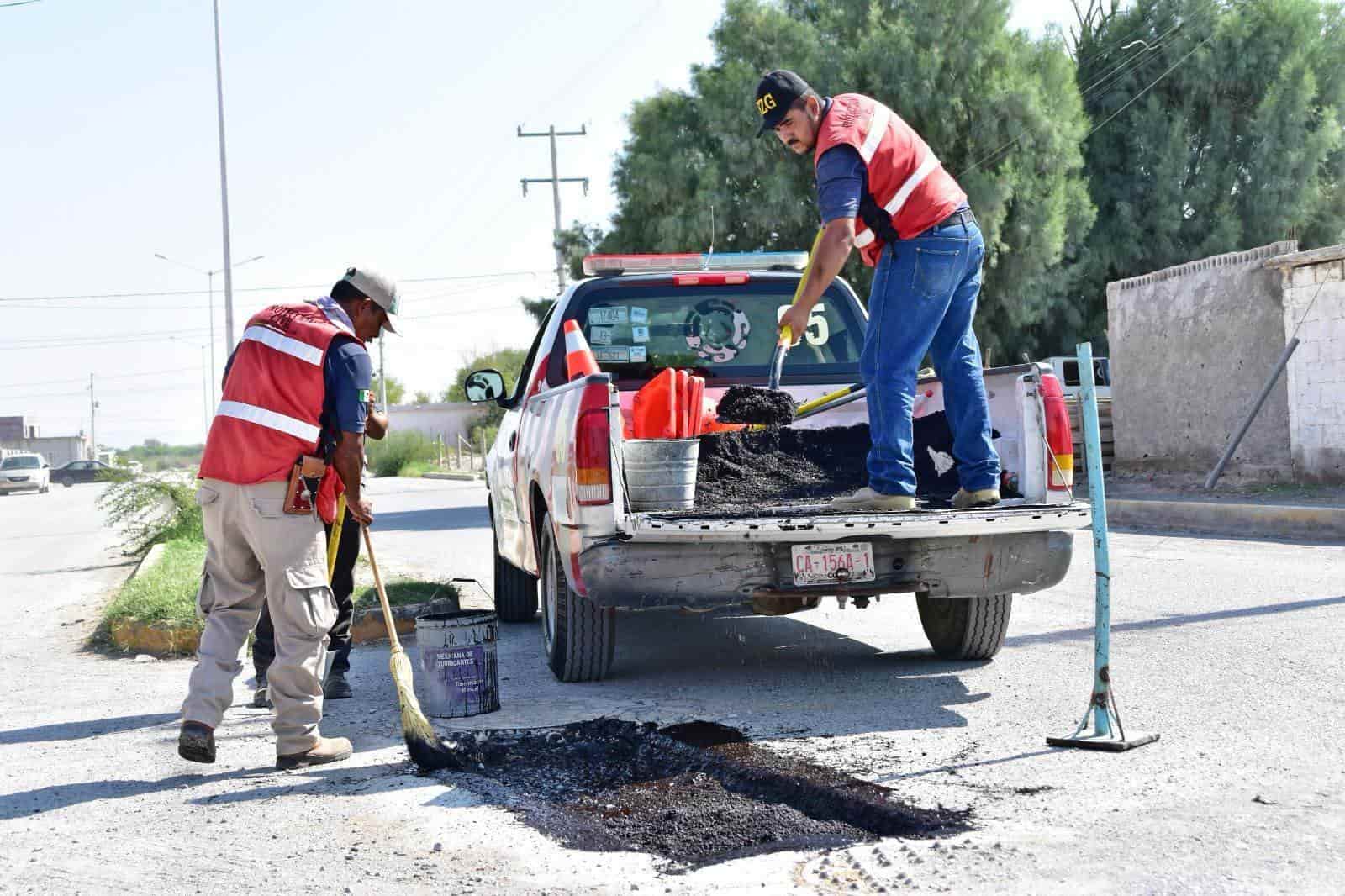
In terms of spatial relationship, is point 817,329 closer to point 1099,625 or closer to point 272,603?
point 1099,625

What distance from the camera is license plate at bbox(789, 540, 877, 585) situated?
205 inches

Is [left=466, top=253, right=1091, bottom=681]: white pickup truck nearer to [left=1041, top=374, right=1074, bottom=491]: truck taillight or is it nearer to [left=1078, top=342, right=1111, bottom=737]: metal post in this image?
[left=1041, top=374, right=1074, bottom=491]: truck taillight

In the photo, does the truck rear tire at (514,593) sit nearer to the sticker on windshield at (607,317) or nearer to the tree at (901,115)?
the sticker on windshield at (607,317)

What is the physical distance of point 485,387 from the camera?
25.1 feet

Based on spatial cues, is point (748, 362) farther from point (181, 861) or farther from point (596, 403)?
point (181, 861)

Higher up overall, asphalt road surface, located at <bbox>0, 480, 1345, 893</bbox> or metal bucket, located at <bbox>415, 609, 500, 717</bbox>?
metal bucket, located at <bbox>415, 609, 500, 717</bbox>

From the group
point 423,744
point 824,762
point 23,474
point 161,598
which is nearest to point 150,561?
point 161,598

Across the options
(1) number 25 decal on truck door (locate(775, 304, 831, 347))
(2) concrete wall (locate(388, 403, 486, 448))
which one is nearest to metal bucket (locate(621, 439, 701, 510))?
(1) number 25 decal on truck door (locate(775, 304, 831, 347))

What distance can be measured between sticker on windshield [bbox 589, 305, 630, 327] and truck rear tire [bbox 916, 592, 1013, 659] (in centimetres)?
212

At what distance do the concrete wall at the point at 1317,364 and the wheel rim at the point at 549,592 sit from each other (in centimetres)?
1244

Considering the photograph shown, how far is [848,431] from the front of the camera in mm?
6355

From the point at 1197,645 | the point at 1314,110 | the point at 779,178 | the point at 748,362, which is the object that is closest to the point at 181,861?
the point at 748,362

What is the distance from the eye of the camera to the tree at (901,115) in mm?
24438

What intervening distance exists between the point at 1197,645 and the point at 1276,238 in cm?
2698
